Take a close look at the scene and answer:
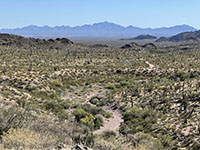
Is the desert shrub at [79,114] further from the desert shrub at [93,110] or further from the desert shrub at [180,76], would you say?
the desert shrub at [180,76]

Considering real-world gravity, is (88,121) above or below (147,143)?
below

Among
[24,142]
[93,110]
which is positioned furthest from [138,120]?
[24,142]

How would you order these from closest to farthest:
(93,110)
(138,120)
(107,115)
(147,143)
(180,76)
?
(147,143) < (138,120) < (107,115) < (93,110) < (180,76)

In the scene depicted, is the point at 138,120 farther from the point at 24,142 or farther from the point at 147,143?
the point at 24,142

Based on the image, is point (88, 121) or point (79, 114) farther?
point (79, 114)

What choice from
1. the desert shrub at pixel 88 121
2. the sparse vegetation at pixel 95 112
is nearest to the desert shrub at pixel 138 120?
the sparse vegetation at pixel 95 112

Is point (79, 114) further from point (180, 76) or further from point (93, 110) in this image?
point (180, 76)

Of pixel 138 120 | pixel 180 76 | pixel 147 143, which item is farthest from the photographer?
pixel 180 76

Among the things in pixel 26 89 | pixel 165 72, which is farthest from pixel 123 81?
pixel 26 89

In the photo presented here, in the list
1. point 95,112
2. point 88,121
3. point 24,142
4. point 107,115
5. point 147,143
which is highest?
point 24,142

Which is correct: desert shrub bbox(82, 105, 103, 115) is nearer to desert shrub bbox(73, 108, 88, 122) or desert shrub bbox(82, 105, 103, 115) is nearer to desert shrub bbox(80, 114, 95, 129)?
desert shrub bbox(73, 108, 88, 122)

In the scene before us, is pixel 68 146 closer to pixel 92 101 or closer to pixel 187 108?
pixel 187 108

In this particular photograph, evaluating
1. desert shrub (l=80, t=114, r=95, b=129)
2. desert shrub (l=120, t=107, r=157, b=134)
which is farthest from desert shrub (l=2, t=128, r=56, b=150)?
desert shrub (l=120, t=107, r=157, b=134)

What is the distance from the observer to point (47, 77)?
30719 mm
